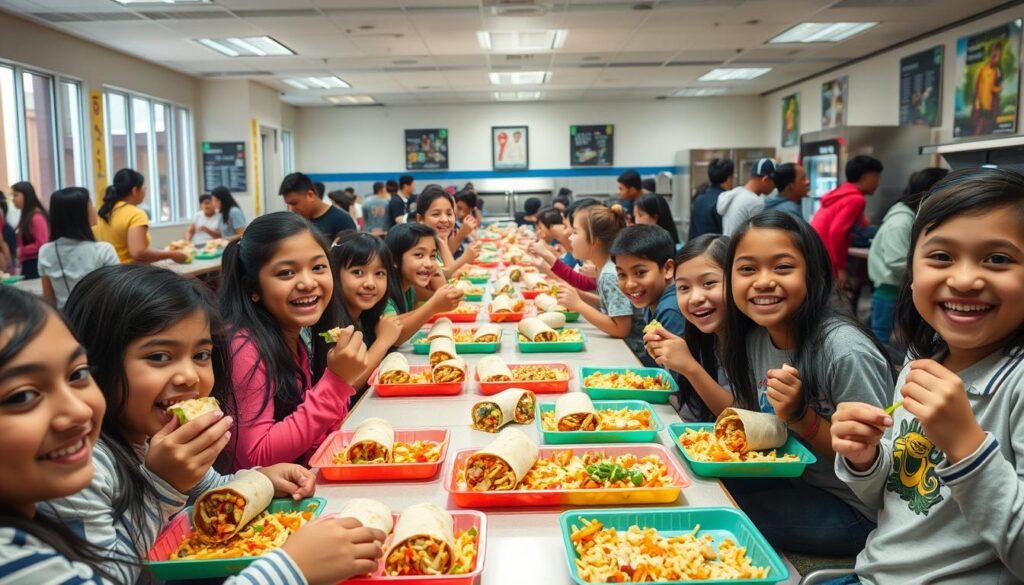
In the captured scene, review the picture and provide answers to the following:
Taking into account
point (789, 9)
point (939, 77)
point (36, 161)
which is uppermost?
point (789, 9)

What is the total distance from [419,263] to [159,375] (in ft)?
7.93

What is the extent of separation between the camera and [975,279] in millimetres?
1264

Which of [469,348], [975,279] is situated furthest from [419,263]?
[975,279]

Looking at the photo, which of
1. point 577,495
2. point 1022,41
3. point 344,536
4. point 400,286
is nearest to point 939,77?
point 1022,41

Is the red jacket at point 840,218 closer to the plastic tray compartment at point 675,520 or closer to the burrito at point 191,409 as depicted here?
the plastic tray compartment at point 675,520

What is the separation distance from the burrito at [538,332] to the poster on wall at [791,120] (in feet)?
35.4

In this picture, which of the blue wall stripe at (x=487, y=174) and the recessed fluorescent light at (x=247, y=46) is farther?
the blue wall stripe at (x=487, y=174)

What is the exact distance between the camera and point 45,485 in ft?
3.02

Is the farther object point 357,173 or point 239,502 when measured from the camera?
point 357,173

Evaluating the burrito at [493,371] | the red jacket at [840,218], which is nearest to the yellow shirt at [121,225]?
the burrito at [493,371]

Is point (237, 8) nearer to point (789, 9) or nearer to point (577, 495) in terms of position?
point (789, 9)

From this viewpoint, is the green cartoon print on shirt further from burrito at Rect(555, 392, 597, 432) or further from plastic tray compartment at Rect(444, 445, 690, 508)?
burrito at Rect(555, 392, 597, 432)

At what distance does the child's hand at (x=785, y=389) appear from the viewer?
1730 millimetres

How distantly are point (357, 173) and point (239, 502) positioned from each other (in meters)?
14.2
